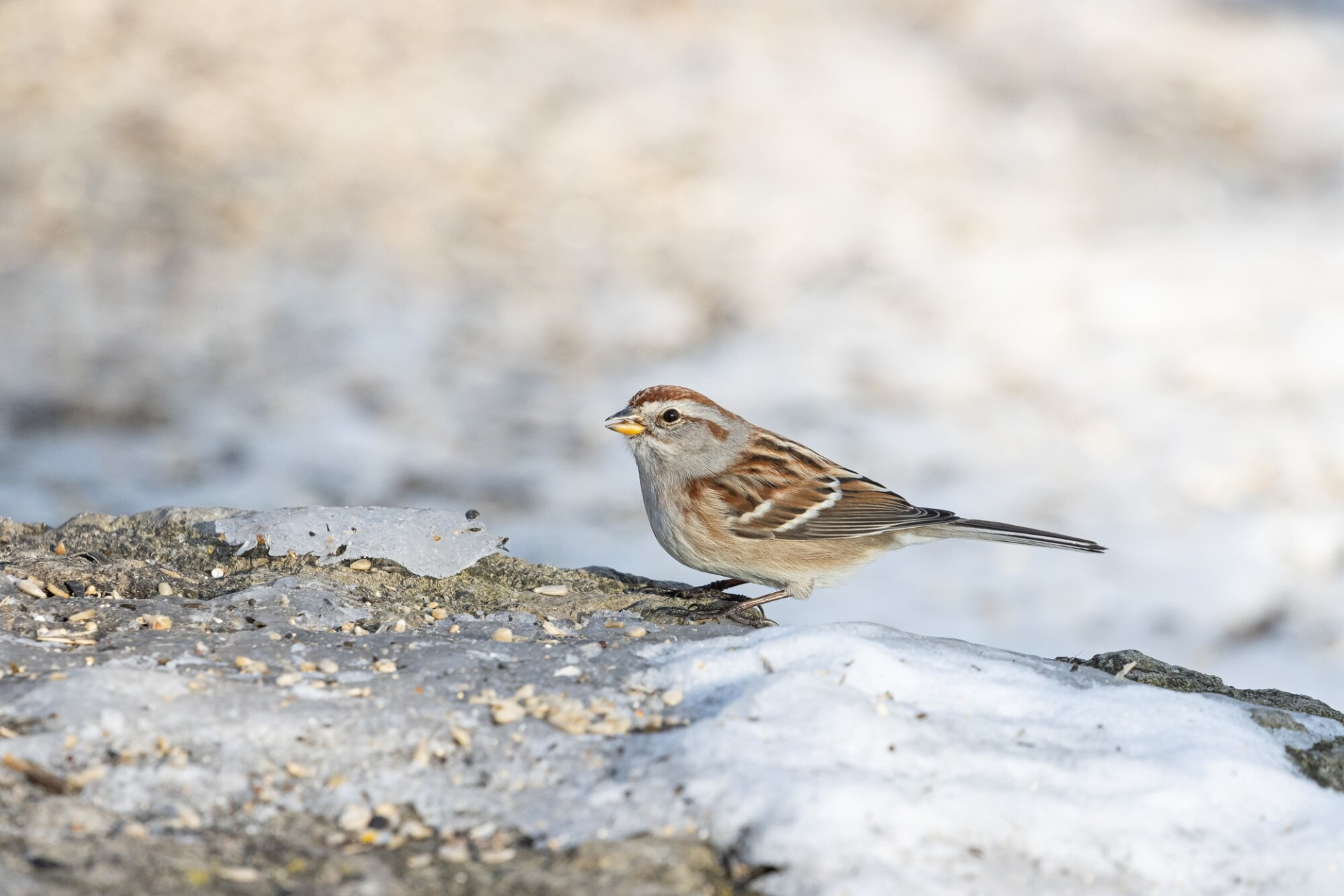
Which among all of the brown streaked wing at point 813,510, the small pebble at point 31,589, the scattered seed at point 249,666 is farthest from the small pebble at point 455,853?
the brown streaked wing at point 813,510

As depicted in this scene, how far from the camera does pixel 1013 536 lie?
15.1ft

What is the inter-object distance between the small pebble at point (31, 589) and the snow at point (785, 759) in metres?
0.42

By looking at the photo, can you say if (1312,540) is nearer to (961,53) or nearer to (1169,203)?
(1169,203)

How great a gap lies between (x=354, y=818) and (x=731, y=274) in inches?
292

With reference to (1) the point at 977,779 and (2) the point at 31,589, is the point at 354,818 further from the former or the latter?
A: (2) the point at 31,589

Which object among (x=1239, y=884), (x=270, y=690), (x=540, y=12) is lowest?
(x=1239, y=884)

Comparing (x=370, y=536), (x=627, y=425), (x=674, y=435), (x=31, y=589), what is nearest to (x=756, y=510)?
(x=674, y=435)

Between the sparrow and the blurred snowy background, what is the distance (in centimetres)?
202

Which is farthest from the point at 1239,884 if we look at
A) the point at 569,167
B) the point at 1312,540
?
the point at 569,167

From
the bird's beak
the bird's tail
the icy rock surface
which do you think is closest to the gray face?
the bird's beak

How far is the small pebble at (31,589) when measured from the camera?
3.61 metres

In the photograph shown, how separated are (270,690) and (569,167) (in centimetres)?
813

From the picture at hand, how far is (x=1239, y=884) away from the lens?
2561mm

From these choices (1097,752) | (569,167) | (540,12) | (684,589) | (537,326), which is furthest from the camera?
(540,12)
